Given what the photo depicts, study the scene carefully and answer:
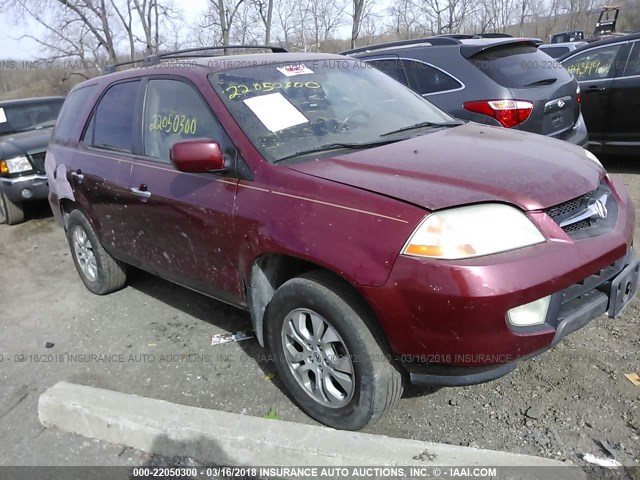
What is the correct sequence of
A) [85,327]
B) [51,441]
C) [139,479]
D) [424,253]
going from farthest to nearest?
1. [85,327]
2. [51,441]
3. [139,479]
4. [424,253]

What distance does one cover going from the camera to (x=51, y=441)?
3.00 metres

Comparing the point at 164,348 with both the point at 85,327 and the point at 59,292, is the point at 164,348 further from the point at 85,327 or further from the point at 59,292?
the point at 59,292

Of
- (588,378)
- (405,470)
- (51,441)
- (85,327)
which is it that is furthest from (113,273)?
(588,378)

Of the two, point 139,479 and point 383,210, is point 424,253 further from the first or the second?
point 139,479

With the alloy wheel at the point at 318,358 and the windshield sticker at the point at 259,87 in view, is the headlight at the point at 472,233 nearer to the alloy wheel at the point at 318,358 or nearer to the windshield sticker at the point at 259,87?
the alloy wheel at the point at 318,358

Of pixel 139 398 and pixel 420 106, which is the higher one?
pixel 420 106

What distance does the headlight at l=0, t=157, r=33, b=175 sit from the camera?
736 centimetres

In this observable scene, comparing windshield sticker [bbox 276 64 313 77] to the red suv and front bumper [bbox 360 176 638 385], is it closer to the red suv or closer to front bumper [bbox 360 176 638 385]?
the red suv

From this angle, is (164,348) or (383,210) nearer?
(383,210)

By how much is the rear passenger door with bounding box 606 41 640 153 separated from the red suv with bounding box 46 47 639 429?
403cm

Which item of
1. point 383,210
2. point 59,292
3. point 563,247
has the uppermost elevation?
point 383,210

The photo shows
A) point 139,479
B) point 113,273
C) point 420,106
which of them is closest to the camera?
point 139,479

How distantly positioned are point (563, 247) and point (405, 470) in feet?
3.76

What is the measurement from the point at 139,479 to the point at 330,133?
1981 millimetres
